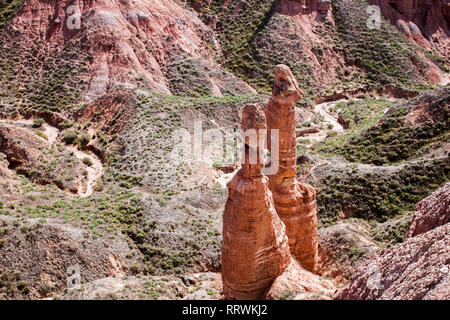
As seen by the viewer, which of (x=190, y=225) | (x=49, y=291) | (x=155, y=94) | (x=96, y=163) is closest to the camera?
(x=49, y=291)

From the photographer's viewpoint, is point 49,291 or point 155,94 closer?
point 49,291

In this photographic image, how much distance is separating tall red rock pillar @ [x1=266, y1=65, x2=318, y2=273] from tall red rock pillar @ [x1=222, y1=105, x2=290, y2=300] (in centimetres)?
283

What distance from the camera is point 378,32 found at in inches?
2931

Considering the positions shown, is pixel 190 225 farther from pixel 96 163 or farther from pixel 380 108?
pixel 380 108

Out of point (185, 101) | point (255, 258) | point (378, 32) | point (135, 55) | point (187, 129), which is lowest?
point (255, 258)

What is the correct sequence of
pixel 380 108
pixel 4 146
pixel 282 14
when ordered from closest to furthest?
1. pixel 4 146
2. pixel 380 108
3. pixel 282 14

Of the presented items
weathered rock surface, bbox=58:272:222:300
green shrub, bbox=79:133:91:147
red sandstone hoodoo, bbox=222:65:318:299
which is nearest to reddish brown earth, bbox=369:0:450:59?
green shrub, bbox=79:133:91:147

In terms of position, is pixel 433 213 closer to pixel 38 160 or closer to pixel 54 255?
pixel 54 255

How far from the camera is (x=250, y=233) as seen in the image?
53.2 ft

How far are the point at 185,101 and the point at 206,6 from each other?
108ft

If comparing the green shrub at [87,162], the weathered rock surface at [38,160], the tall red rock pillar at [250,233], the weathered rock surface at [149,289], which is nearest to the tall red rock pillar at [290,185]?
the tall red rock pillar at [250,233]

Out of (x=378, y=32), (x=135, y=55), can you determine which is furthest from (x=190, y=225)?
(x=378, y=32)

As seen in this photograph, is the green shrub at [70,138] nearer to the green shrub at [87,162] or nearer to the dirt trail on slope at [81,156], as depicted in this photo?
the dirt trail on slope at [81,156]

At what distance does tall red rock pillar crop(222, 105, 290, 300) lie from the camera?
1574 centimetres
